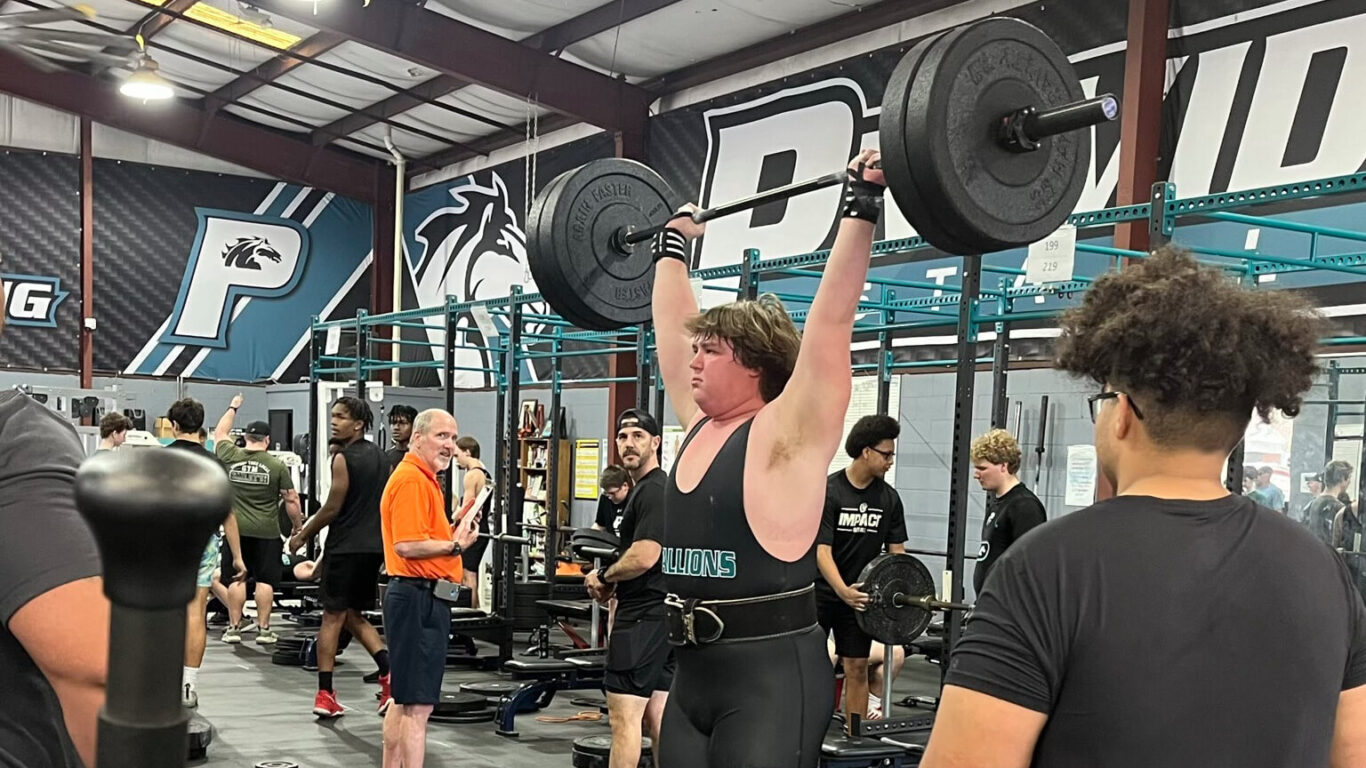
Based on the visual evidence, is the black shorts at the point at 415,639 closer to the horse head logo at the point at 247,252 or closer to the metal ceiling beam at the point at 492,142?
the metal ceiling beam at the point at 492,142

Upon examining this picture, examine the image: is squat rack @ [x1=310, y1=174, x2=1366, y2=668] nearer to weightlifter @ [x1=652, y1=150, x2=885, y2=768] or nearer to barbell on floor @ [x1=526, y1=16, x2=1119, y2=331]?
barbell on floor @ [x1=526, y1=16, x2=1119, y2=331]

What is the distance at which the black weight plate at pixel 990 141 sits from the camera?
7.48 feet

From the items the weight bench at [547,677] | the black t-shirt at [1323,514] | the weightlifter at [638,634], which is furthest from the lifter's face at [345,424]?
the black t-shirt at [1323,514]

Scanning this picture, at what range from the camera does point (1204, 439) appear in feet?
3.92

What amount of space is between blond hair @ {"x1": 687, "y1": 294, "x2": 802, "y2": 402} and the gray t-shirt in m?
1.51

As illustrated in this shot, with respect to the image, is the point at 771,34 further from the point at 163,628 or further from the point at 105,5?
the point at 163,628

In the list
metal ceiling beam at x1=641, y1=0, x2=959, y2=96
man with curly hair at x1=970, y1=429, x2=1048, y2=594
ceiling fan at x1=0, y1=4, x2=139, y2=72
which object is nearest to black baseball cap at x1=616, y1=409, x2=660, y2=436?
man with curly hair at x1=970, y1=429, x2=1048, y2=594

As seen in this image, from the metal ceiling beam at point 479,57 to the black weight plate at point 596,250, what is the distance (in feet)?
18.4

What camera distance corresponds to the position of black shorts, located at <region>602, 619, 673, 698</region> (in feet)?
12.9

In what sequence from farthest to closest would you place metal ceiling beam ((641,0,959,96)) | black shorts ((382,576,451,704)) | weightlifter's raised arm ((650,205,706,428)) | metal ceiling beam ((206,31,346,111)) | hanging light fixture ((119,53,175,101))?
metal ceiling beam ((206,31,346,111)) < metal ceiling beam ((641,0,959,96)) < hanging light fixture ((119,53,175,101)) < black shorts ((382,576,451,704)) < weightlifter's raised arm ((650,205,706,428))

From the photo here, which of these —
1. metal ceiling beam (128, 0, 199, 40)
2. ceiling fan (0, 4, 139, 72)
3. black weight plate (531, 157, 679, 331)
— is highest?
metal ceiling beam (128, 0, 199, 40)

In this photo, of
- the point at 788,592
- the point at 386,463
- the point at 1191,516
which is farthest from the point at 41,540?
the point at 386,463

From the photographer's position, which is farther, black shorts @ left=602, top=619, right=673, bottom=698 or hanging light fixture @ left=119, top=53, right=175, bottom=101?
hanging light fixture @ left=119, top=53, right=175, bottom=101

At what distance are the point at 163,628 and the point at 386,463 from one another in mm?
5429
